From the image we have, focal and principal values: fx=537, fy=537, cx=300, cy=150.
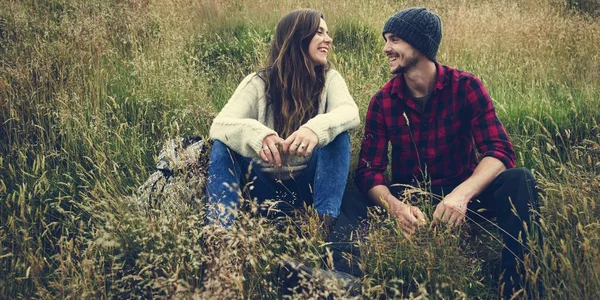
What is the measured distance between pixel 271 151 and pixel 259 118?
572 millimetres

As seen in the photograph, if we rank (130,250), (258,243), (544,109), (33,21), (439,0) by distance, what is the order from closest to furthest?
(258,243) → (130,250) → (544,109) → (33,21) → (439,0)

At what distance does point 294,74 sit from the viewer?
11.7 feet

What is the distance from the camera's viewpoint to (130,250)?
3.02m

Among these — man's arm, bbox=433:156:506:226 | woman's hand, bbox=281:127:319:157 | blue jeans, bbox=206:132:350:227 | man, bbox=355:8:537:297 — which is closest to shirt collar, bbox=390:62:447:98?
man, bbox=355:8:537:297

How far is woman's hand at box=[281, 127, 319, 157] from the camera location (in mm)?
3018

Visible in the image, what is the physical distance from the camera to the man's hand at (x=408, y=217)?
8.95ft

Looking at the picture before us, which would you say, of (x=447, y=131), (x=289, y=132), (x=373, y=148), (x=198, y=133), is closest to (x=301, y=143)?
(x=289, y=132)

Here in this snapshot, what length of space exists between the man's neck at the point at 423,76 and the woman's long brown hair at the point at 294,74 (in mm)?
615

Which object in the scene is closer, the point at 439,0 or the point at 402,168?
the point at 402,168

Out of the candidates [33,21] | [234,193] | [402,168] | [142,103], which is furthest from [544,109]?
[33,21]

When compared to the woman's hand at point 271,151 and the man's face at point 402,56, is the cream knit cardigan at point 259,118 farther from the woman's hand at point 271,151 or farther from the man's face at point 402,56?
the man's face at point 402,56

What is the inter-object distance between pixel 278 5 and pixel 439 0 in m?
2.42

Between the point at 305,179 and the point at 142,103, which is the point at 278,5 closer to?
the point at 142,103

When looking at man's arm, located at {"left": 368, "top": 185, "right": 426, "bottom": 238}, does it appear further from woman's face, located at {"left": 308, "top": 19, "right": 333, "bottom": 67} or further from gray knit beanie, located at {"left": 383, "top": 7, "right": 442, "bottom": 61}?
woman's face, located at {"left": 308, "top": 19, "right": 333, "bottom": 67}
